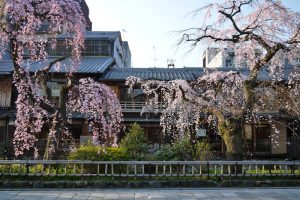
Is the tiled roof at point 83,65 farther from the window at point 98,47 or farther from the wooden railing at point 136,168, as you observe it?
the wooden railing at point 136,168

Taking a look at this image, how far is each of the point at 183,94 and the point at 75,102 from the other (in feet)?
14.7

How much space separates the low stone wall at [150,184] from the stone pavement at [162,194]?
0.33 m

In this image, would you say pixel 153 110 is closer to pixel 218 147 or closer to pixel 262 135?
pixel 218 147

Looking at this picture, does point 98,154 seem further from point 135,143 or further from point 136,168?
point 135,143

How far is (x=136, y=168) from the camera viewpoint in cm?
1305

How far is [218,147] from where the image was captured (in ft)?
90.8

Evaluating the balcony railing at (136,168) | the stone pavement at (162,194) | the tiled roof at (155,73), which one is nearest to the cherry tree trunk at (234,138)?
the balcony railing at (136,168)

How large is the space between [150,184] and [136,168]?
115 centimetres

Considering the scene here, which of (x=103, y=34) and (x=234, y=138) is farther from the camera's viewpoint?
(x=103, y=34)

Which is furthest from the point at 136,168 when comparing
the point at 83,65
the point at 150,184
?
the point at 83,65

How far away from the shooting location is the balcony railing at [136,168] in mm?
12469

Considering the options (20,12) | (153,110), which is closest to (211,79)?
(20,12)

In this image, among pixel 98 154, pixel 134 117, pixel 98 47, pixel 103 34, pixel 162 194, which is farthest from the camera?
pixel 103 34

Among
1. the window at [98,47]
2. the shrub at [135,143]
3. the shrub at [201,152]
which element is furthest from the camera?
the window at [98,47]
